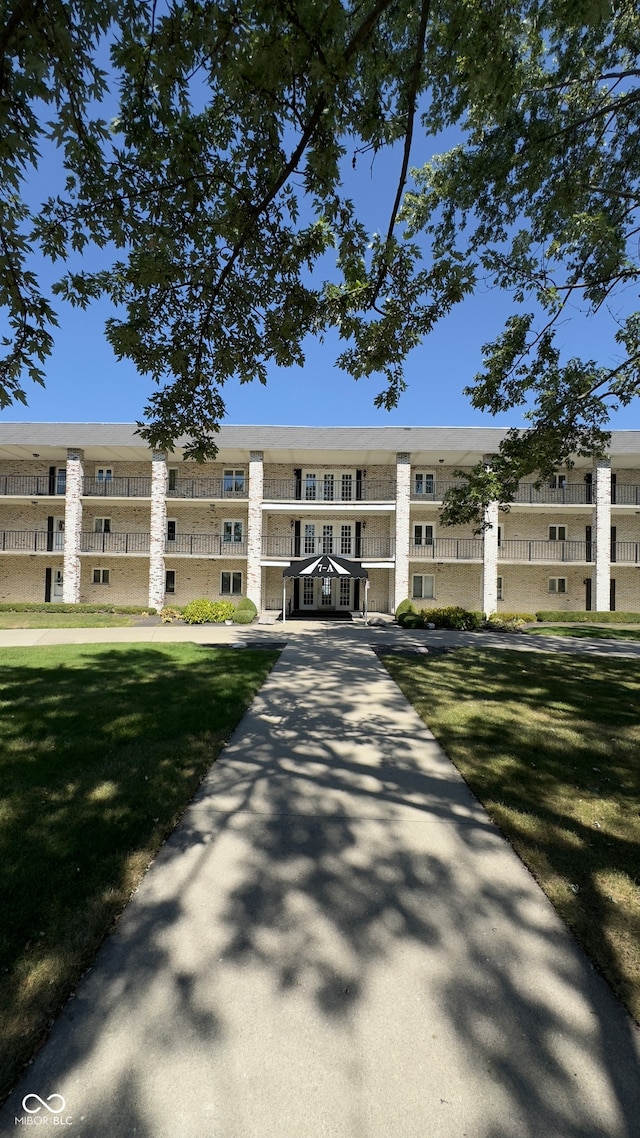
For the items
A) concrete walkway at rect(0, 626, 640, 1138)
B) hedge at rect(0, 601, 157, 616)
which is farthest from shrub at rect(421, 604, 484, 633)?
concrete walkway at rect(0, 626, 640, 1138)

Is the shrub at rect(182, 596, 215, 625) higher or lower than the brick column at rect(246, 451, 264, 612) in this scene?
lower

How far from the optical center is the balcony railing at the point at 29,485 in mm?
24938

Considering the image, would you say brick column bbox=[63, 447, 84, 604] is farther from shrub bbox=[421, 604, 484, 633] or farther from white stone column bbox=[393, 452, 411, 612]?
shrub bbox=[421, 604, 484, 633]

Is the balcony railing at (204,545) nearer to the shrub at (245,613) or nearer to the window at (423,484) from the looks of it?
the shrub at (245,613)

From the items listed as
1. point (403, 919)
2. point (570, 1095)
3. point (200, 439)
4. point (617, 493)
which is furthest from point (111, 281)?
point (617, 493)

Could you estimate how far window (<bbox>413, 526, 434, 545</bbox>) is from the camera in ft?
81.0

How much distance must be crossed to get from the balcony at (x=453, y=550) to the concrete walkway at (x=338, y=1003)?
21.1 m

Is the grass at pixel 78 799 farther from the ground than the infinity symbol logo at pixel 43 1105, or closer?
farther from the ground

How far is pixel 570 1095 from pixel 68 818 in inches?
133

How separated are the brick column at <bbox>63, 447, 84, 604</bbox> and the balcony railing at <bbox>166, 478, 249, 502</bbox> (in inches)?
181

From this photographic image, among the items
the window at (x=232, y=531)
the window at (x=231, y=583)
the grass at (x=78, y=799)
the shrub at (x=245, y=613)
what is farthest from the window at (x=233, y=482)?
the grass at (x=78, y=799)

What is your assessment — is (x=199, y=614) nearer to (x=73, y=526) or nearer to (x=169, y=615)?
(x=169, y=615)

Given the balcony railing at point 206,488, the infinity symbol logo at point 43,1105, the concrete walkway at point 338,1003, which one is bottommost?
the infinity symbol logo at point 43,1105

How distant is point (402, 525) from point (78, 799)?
66.8ft
